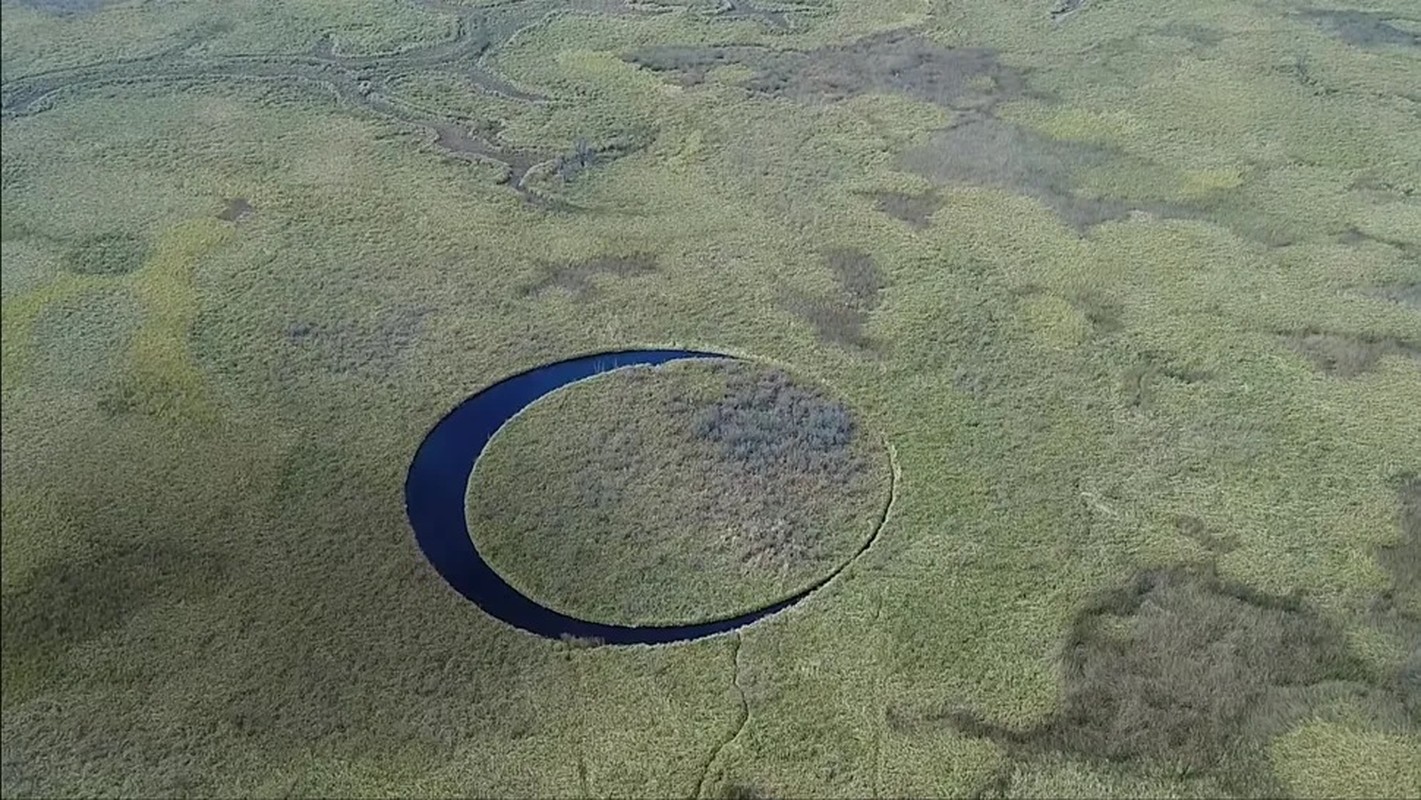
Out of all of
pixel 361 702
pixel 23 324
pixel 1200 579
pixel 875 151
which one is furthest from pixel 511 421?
pixel 875 151

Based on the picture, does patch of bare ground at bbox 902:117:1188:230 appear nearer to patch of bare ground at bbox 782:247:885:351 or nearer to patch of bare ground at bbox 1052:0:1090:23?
patch of bare ground at bbox 782:247:885:351

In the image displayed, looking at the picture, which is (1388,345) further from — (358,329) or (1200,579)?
(358,329)

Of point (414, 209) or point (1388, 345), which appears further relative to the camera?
point (414, 209)

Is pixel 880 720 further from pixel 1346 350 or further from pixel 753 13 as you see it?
pixel 753 13

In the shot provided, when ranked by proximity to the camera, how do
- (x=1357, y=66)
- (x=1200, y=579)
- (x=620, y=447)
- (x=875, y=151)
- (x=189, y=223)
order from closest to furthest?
(x=1200, y=579), (x=620, y=447), (x=189, y=223), (x=875, y=151), (x=1357, y=66)

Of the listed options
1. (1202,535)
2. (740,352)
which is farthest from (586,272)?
(1202,535)

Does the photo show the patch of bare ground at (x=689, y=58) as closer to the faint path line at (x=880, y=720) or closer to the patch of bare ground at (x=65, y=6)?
the patch of bare ground at (x=65, y=6)
